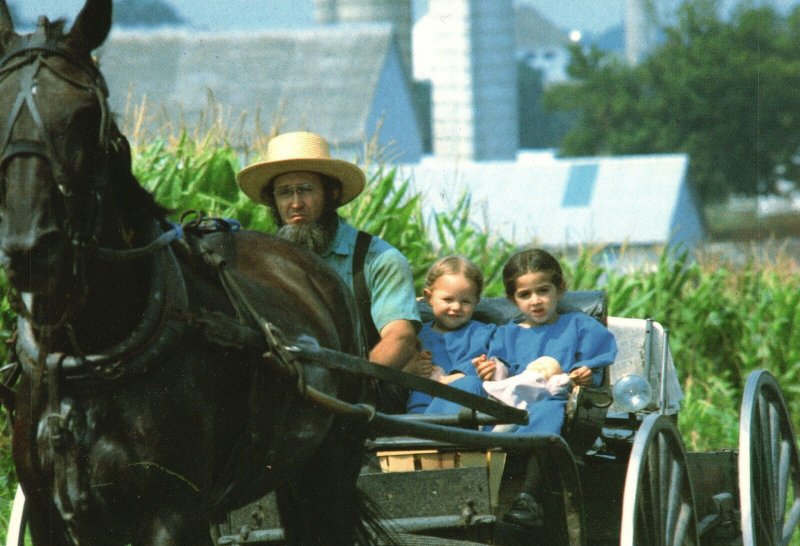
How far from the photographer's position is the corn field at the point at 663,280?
7656mm

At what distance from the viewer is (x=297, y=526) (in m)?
4.29

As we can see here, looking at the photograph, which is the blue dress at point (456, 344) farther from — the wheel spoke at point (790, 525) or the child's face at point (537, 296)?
the wheel spoke at point (790, 525)

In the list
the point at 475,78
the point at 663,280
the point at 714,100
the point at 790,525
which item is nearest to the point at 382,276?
the point at 790,525

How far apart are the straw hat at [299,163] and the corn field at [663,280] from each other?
88.7 inches

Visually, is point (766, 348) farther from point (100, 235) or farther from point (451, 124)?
point (451, 124)

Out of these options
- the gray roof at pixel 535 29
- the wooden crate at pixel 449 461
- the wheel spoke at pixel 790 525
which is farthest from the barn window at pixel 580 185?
the gray roof at pixel 535 29

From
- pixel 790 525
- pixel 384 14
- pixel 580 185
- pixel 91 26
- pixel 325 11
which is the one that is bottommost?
pixel 790 525

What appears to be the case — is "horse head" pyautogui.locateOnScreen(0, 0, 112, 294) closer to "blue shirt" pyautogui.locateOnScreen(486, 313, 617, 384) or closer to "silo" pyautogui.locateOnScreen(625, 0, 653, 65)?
"blue shirt" pyautogui.locateOnScreen(486, 313, 617, 384)

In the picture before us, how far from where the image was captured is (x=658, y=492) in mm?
4703

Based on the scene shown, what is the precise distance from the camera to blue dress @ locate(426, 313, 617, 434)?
16.5 feet

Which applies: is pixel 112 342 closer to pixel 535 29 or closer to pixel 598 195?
pixel 598 195

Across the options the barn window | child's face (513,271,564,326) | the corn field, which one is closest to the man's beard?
child's face (513,271,564,326)

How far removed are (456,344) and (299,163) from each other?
0.93 meters

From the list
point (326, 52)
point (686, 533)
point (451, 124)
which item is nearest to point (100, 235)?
point (686, 533)
